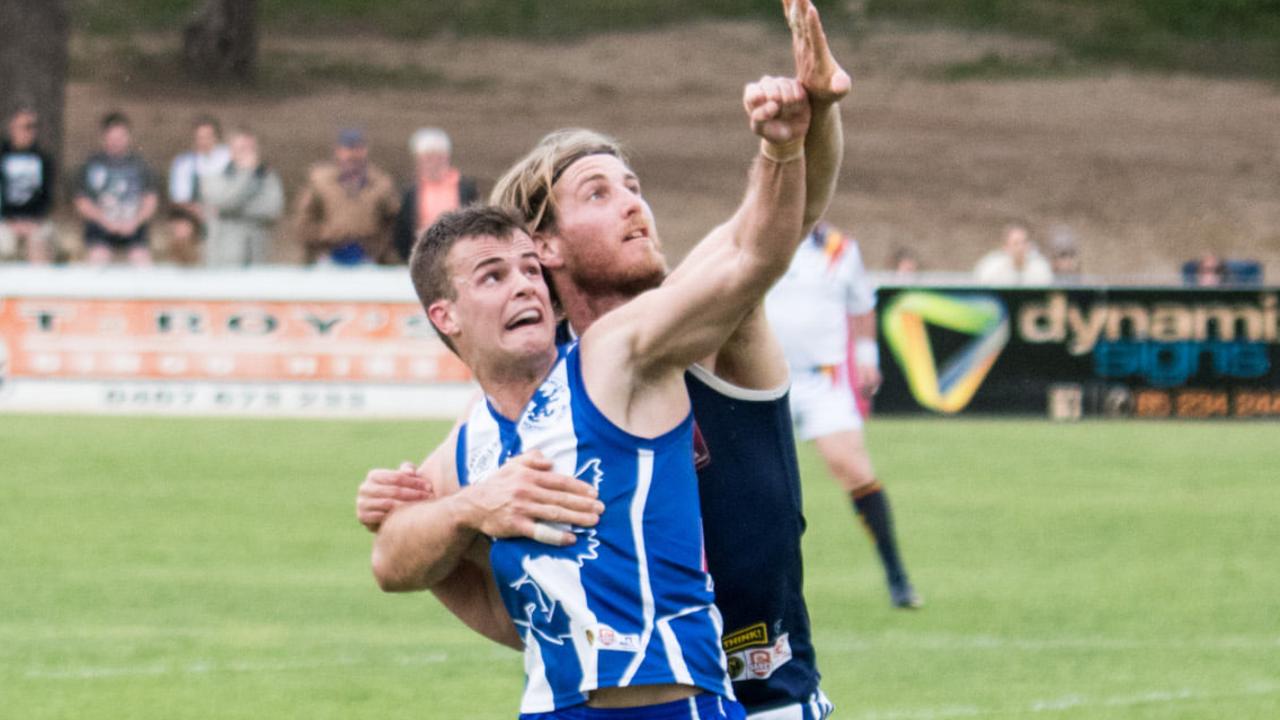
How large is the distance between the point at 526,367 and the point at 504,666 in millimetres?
5032

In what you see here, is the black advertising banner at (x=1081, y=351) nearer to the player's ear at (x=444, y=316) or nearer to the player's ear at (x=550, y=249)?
the player's ear at (x=550, y=249)

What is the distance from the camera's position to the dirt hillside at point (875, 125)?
33.9 meters

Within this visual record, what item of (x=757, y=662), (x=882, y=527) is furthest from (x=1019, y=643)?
(x=757, y=662)

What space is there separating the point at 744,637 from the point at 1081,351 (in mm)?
14502

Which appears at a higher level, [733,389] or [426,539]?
[733,389]

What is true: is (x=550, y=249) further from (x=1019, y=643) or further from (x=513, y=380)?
(x=1019, y=643)

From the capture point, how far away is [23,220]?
20.8 m

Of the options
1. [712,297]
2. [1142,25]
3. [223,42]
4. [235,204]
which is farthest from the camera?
[1142,25]

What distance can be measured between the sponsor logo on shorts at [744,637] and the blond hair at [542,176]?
943 mm

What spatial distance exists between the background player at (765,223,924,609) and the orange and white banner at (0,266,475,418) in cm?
672

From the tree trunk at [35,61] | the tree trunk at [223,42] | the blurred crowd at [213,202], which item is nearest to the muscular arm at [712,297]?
the blurred crowd at [213,202]

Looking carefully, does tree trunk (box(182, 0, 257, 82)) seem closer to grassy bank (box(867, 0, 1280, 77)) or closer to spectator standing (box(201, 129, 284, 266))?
grassy bank (box(867, 0, 1280, 77))

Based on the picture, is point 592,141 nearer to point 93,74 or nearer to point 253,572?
point 253,572

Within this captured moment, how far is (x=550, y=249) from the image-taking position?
4.60 meters
